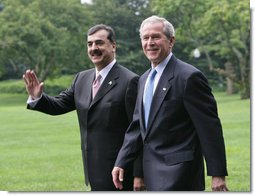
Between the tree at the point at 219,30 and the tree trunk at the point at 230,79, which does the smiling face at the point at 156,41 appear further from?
the tree trunk at the point at 230,79

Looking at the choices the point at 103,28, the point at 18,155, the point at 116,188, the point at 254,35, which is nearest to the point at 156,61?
the point at 103,28

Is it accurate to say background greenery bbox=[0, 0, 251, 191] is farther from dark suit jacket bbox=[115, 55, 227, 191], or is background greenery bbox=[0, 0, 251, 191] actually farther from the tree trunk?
dark suit jacket bbox=[115, 55, 227, 191]

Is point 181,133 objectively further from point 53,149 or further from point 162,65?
point 53,149

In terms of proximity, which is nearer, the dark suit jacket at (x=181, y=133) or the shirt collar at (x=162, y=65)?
the dark suit jacket at (x=181, y=133)

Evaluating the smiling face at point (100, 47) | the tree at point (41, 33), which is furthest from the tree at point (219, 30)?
the smiling face at point (100, 47)

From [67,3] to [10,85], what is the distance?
12.2ft

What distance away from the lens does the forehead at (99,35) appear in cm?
239

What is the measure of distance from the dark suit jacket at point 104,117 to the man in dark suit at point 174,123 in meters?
0.19

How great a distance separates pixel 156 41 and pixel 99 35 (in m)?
0.34

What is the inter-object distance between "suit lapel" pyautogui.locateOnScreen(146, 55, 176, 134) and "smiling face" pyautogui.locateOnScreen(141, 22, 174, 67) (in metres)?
0.05

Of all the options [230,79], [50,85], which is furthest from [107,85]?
[230,79]

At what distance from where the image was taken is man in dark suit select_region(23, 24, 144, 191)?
7.87 feet

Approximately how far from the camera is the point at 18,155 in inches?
245

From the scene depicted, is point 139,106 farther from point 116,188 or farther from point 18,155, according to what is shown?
point 18,155
